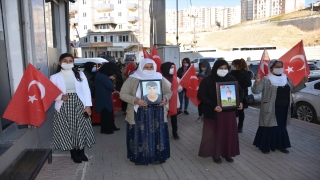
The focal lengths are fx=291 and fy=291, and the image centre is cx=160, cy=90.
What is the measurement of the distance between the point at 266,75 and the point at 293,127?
101 inches

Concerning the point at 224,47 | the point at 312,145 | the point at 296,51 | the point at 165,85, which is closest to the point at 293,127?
the point at 312,145

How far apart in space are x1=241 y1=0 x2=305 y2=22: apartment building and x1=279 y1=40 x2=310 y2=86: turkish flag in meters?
123

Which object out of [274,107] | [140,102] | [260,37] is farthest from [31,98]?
[260,37]

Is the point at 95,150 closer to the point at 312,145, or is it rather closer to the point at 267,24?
the point at 312,145

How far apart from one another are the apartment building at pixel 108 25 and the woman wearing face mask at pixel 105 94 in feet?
174

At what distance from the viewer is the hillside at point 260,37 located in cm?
6322

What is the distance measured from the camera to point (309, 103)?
26.7 feet

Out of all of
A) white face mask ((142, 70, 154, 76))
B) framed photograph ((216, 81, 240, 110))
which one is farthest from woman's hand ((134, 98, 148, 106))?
framed photograph ((216, 81, 240, 110))

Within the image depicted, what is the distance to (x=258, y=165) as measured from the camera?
4.97 meters

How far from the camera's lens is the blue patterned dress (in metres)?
4.66

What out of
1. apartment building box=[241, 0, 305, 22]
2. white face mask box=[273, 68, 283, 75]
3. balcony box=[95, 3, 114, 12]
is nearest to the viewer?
white face mask box=[273, 68, 283, 75]

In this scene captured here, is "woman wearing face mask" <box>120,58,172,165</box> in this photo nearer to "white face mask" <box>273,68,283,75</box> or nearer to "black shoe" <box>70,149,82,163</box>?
"black shoe" <box>70,149,82,163</box>

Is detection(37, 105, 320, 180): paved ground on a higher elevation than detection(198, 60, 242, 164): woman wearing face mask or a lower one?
lower

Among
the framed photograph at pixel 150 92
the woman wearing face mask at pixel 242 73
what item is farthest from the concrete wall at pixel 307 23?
the framed photograph at pixel 150 92
